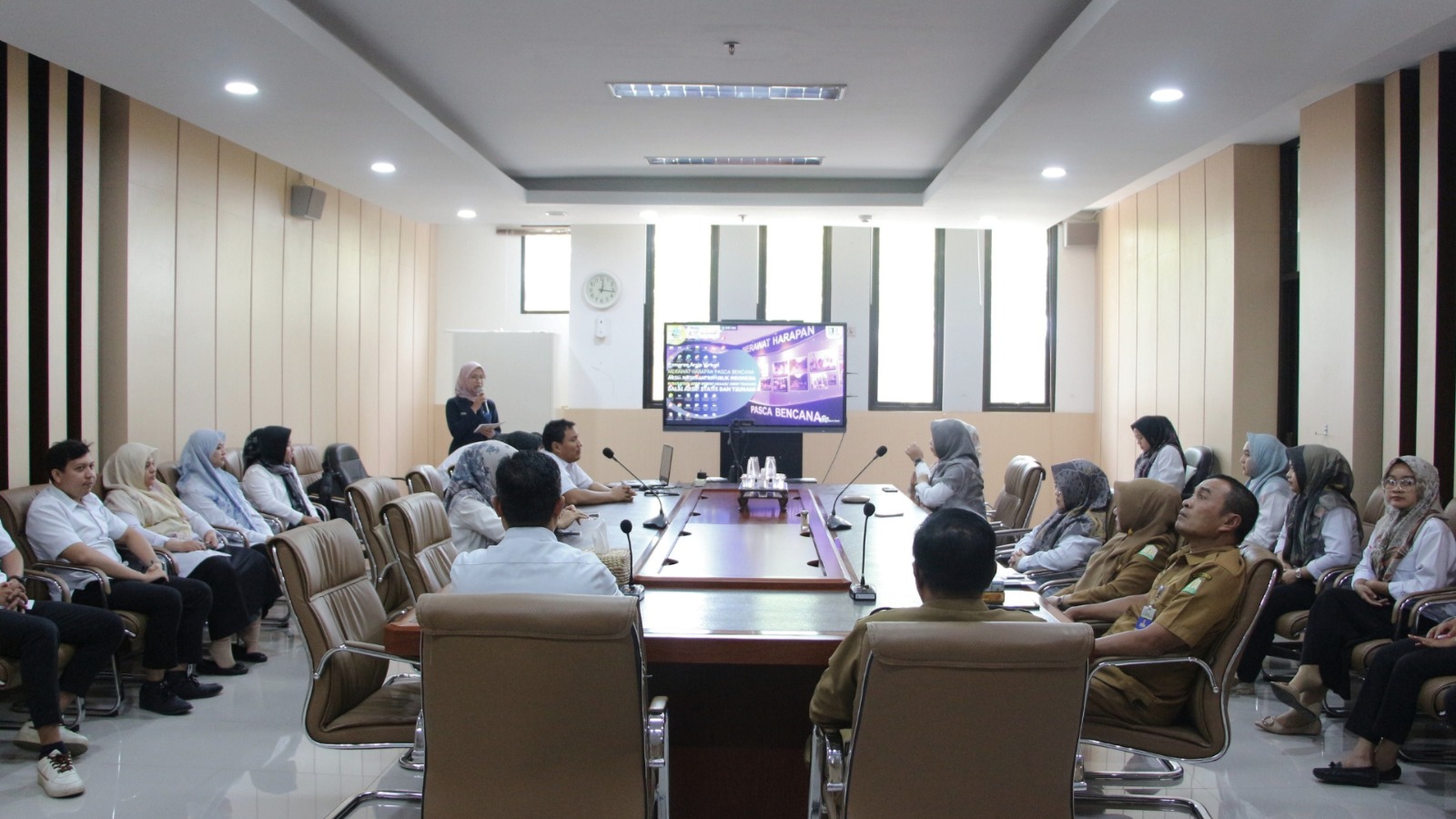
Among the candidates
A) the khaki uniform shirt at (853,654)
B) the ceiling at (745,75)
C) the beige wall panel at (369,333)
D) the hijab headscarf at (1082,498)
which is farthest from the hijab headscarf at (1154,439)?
the beige wall panel at (369,333)

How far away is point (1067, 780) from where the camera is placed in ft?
5.90

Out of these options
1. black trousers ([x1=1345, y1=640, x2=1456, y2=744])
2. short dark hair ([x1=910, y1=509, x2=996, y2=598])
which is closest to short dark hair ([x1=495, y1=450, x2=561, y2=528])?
short dark hair ([x1=910, y1=509, x2=996, y2=598])

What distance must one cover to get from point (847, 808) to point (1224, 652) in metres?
1.24

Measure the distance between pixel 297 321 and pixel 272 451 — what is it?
1702 millimetres

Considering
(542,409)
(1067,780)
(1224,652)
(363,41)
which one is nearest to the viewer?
(1067,780)

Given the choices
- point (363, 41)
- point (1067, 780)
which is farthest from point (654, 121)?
point (1067, 780)

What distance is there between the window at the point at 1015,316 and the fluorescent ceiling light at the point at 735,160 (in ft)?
9.39

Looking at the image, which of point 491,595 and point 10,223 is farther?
point 10,223

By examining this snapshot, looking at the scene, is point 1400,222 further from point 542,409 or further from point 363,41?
point 542,409

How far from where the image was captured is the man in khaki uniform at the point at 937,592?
1.91 metres

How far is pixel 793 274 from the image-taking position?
9.38 meters

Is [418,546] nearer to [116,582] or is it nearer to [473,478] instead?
[473,478]

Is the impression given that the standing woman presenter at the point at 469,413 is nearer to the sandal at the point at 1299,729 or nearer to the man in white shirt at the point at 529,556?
the man in white shirt at the point at 529,556

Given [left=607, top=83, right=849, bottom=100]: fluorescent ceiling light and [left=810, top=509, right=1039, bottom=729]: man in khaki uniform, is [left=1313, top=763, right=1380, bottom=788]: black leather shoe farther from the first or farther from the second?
[left=607, top=83, right=849, bottom=100]: fluorescent ceiling light
